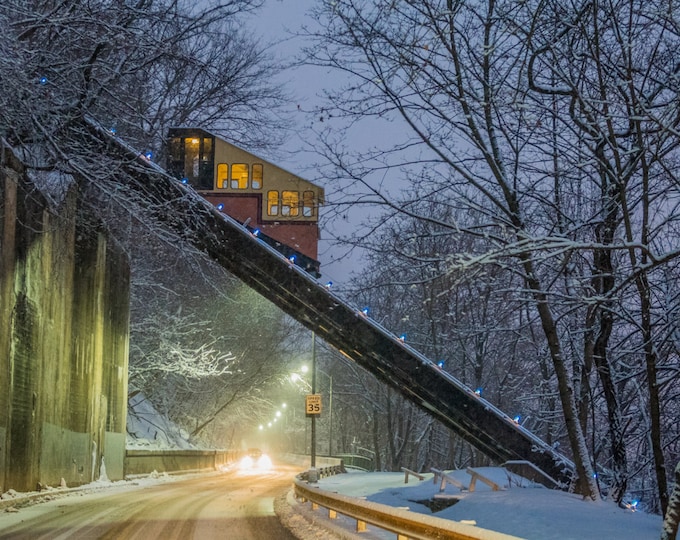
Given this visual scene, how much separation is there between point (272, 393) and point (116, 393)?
2910 cm

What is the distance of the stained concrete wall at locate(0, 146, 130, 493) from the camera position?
17.6 meters

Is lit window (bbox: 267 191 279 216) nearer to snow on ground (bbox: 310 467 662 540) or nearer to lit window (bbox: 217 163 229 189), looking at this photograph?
lit window (bbox: 217 163 229 189)

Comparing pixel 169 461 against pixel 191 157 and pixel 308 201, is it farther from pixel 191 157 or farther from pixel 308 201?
pixel 308 201

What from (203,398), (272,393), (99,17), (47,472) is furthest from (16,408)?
(272,393)

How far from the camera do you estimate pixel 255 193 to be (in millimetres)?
24719

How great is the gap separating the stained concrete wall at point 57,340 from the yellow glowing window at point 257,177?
15.2 ft

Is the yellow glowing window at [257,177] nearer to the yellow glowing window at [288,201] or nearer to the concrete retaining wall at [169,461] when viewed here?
the yellow glowing window at [288,201]

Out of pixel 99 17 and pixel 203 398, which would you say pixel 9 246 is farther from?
pixel 203 398

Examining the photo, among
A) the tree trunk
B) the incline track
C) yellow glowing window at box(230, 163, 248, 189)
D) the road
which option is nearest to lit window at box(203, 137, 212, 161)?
yellow glowing window at box(230, 163, 248, 189)

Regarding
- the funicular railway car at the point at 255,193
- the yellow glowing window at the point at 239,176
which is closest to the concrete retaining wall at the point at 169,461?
the funicular railway car at the point at 255,193

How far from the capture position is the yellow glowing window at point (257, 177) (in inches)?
974

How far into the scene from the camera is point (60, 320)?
22.0 metres

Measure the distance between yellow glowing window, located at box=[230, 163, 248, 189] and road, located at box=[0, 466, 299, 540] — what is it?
8640 millimetres

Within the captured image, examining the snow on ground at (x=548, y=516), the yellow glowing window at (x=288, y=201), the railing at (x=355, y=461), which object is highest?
the yellow glowing window at (x=288, y=201)
